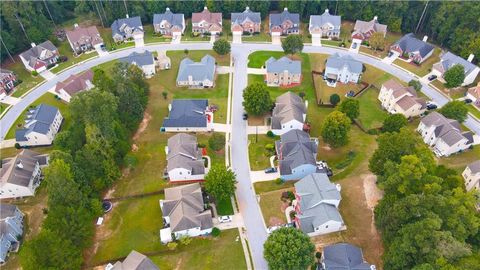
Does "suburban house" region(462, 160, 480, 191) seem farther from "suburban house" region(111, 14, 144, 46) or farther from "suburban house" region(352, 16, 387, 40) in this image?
"suburban house" region(111, 14, 144, 46)

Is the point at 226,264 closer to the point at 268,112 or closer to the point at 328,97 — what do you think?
the point at 268,112

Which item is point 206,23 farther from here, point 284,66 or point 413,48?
point 413,48

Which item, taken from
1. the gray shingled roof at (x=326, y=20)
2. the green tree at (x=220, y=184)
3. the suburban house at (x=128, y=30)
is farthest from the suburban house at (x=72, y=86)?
the gray shingled roof at (x=326, y=20)

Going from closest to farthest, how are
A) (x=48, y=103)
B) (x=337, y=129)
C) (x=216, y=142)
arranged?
(x=337, y=129) < (x=216, y=142) < (x=48, y=103)

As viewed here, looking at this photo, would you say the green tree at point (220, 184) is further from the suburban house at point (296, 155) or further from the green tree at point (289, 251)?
the green tree at point (289, 251)

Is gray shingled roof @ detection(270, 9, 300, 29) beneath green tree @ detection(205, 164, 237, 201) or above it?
above

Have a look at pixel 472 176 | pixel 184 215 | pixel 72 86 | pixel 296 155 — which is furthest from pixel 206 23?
pixel 472 176

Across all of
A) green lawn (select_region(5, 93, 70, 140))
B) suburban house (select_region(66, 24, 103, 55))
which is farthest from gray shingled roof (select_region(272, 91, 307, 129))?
suburban house (select_region(66, 24, 103, 55))
